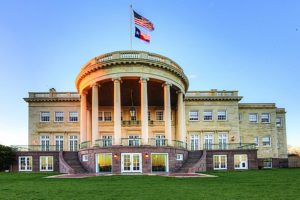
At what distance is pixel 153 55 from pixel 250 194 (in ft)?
77.4

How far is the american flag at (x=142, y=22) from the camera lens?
34906 millimetres

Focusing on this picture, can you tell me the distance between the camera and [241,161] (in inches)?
1572

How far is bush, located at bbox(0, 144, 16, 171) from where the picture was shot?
38.7 meters

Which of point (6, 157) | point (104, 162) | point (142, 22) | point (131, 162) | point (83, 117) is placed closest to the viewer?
point (131, 162)

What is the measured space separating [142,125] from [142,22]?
10.7 m

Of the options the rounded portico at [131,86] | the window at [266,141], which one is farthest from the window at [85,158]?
the window at [266,141]

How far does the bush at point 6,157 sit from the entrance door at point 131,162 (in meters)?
15.6

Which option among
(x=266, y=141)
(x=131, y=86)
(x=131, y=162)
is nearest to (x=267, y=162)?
(x=266, y=141)

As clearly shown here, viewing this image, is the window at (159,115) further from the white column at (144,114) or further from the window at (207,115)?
the white column at (144,114)

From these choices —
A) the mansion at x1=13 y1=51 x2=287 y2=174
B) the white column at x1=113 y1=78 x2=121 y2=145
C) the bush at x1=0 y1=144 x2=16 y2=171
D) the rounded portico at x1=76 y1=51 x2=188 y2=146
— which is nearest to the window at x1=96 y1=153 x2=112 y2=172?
the mansion at x1=13 y1=51 x2=287 y2=174

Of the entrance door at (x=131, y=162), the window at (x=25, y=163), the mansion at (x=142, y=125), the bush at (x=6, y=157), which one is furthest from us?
the window at (x=25, y=163)

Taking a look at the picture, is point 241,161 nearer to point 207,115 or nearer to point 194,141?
point 194,141

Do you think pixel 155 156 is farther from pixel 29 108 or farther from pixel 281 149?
pixel 281 149

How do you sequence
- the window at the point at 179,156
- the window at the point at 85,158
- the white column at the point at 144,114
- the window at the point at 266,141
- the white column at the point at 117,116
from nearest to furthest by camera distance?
the white column at the point at 117,116, the white column at the point at 144,114, the window at the point at 85,158, the window at the point at 179,156, the window at the point at 266,141
